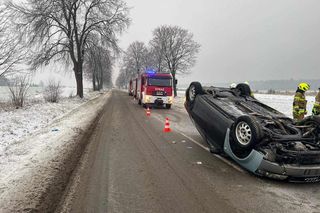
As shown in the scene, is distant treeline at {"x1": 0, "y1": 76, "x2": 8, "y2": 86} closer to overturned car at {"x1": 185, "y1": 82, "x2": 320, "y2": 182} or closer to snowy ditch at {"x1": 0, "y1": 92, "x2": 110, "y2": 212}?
snowy ditch at {"x1": 0, "y1": 92, "x2": 110, "y2": 212}

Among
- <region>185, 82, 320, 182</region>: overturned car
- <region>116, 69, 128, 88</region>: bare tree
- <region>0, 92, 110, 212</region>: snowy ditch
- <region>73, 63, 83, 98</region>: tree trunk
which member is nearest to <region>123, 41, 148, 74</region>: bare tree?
<region>116, 69, 128, 88</region>: bare tree

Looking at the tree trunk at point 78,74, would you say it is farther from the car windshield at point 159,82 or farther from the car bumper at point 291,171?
the car bumper at point 291,171

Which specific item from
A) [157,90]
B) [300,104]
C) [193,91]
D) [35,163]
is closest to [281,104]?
[157,90]

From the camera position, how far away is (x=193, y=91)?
8.27 m

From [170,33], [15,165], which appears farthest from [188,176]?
[170,33]

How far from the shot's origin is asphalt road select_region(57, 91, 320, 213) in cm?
405

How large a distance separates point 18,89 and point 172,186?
13.5 m

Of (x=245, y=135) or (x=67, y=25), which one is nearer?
(x=245, y=135)

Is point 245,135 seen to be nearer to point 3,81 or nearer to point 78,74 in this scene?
point 3,81

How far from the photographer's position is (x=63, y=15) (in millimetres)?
26453

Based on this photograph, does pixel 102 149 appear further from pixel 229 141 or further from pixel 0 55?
pixel 0 55

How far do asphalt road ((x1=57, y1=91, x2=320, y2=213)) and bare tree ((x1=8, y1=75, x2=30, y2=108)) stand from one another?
9.63 m

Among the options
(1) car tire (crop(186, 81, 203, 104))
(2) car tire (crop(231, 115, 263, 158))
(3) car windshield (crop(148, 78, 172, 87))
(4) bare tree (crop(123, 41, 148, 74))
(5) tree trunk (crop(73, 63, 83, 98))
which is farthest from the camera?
(4) bare tree (crop(123, 41, 148, 74))

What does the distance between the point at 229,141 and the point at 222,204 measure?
6.91 ft
